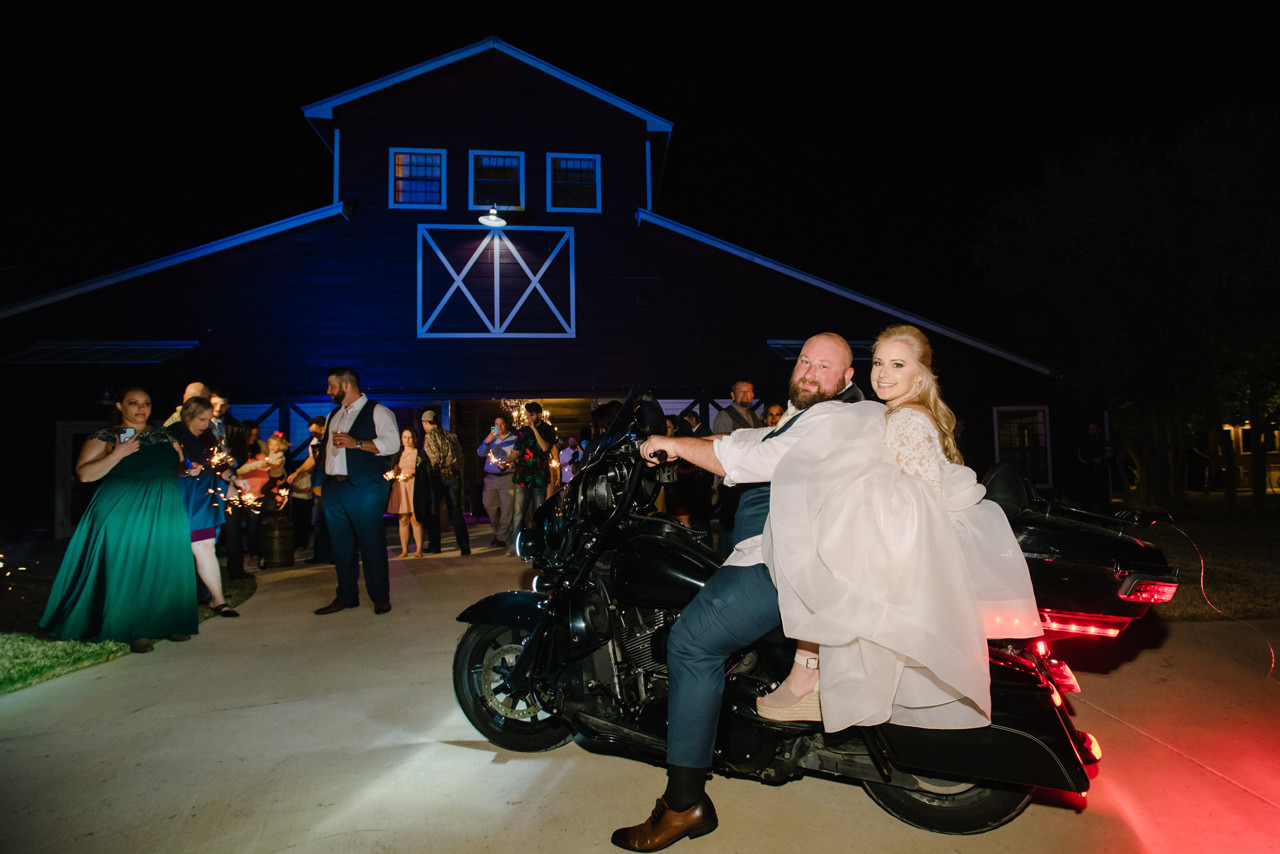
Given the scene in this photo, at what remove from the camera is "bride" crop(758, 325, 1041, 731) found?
2139 millimetres

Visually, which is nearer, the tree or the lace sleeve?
the lace sleeve

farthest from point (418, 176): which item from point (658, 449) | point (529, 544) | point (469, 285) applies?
point (658, 449)

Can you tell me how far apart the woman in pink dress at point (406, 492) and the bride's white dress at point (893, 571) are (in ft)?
26.0

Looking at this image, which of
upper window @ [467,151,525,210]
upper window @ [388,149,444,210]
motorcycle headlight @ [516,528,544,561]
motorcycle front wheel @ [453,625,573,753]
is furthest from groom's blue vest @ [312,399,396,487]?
upper window @ [388,149,444,210]

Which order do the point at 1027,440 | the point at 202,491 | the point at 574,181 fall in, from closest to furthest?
the point at 202,491, the point at 574,181, the point at 1027,440

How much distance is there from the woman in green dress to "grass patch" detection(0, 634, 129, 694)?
6.0 inches

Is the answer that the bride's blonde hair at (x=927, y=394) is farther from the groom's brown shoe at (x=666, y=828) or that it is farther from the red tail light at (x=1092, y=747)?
the groom's brown shoe at (x=666, y=828)

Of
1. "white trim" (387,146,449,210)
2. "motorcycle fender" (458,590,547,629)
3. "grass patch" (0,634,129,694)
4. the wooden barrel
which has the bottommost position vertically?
"grass patch" (0,634,129,694)

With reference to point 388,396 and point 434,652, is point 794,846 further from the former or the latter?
point 388,396

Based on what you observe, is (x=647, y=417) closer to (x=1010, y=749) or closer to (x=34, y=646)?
(x=1010, y=749)

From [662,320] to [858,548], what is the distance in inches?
499

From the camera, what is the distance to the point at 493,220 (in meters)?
14.0

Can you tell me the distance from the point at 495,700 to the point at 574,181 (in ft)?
44.0

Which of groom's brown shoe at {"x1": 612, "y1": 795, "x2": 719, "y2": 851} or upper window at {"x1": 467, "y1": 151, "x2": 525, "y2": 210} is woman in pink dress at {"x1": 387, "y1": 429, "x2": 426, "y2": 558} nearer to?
upper window at {"x1": 467, "y1": 151, "x2": 525, "y2": 210}
